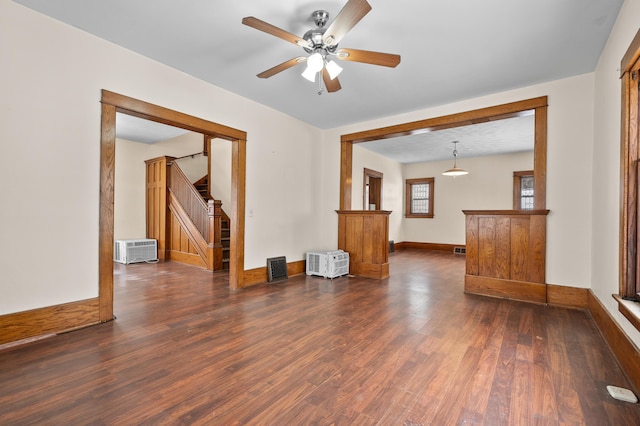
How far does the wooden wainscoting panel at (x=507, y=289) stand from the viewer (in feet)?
11.9

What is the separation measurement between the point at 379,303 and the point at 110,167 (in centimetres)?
326

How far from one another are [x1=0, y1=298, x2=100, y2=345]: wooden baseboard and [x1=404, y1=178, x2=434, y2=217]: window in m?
8.53

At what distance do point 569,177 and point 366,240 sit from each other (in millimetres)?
2888

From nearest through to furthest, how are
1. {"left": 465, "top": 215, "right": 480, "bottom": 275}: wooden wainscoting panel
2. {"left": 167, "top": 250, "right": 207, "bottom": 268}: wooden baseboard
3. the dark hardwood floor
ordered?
1. the dark hardwood floor
2. {"left": 465, "top": 215, "right": 480, "bottom": 275}: wooden wainscoting panel
3. {"left": 167, "top": 250, "right": 207, "bottom": 268}: wooden baseboard

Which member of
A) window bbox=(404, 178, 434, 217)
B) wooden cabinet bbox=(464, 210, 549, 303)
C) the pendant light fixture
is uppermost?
the pendant light fixture

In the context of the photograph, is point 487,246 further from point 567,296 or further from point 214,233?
point 214,233

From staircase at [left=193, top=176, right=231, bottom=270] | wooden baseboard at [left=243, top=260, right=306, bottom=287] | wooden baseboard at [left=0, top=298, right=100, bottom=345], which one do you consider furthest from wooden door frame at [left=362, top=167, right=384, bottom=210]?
wooden baseboard at [left=0, top=298, right=100, bottom=345]

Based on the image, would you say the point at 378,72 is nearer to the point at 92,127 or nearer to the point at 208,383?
the point at 92,127

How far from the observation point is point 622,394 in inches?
67.4

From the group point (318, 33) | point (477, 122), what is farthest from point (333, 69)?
point (477, 122)

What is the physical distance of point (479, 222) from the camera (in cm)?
408

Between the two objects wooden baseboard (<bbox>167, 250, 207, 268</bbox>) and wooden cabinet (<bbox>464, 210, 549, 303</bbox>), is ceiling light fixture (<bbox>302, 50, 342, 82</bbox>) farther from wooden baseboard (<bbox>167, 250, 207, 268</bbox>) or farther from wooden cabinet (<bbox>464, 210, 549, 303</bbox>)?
wooden baseboard (<bbox>167, 250, 207, 268</bbox>)

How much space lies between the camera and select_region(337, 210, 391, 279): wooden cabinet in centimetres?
500

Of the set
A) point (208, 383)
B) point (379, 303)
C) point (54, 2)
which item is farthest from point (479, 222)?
point (54, 2)
